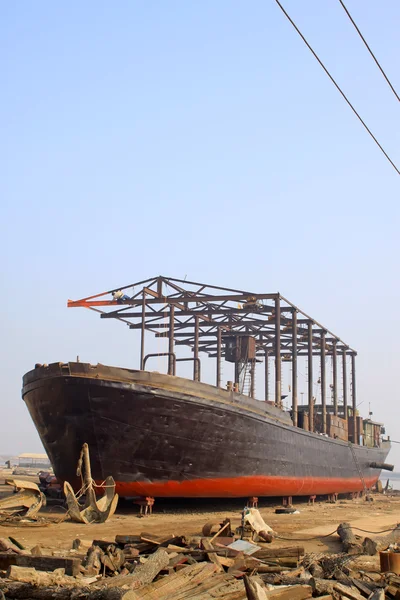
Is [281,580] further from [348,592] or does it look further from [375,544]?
[375,544]

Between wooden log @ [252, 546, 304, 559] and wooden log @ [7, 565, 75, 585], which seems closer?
wooden log @ [7, 565, 75, 585]

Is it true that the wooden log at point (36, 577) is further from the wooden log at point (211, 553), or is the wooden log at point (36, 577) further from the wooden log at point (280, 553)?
the wooden log at point (280, 553)

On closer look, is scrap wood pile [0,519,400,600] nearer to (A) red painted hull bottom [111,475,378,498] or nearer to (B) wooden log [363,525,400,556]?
(B) wooden log [363,525,400,556]

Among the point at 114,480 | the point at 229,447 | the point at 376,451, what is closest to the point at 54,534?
the point at 114,480

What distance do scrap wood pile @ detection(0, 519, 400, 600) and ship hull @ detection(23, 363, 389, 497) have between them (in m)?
5.65

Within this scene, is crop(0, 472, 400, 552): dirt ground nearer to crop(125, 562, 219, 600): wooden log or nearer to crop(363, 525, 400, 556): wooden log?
crop(363, 525, 400, 556): wooden log

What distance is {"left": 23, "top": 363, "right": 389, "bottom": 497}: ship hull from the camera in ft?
49.4

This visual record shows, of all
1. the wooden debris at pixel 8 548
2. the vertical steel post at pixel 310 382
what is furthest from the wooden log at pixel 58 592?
the vertical steel post at pixel 310 382

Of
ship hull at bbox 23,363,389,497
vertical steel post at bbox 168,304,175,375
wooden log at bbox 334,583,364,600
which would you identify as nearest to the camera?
wooden log at bbox 334,583,364,600

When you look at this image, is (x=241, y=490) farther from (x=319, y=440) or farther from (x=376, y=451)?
(x=376, y=451)

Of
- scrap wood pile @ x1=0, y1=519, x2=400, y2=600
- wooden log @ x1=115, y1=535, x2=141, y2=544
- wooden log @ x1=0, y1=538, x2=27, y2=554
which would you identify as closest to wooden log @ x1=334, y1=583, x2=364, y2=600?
scrap wood pile @ x1=0, y1=519, x2=400, y2=600

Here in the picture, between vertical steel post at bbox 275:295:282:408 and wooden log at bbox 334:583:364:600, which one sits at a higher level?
vertical steel post at bbox 275:295:282:408

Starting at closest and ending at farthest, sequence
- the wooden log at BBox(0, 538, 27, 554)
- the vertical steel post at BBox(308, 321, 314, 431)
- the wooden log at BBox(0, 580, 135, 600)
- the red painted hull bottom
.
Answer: the wooden log at BBox(0, 580, 135, 600), the wooden log at BBox(0, 538, 27, 554), the red painted hull bottom, the vertical steel post at BBox(308, 321, 314, 431)

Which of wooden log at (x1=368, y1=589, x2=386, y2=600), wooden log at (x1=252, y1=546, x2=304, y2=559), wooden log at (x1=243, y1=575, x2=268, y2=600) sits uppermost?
wooden log at (x1=243, y1=575, x2=268, y2=600)
